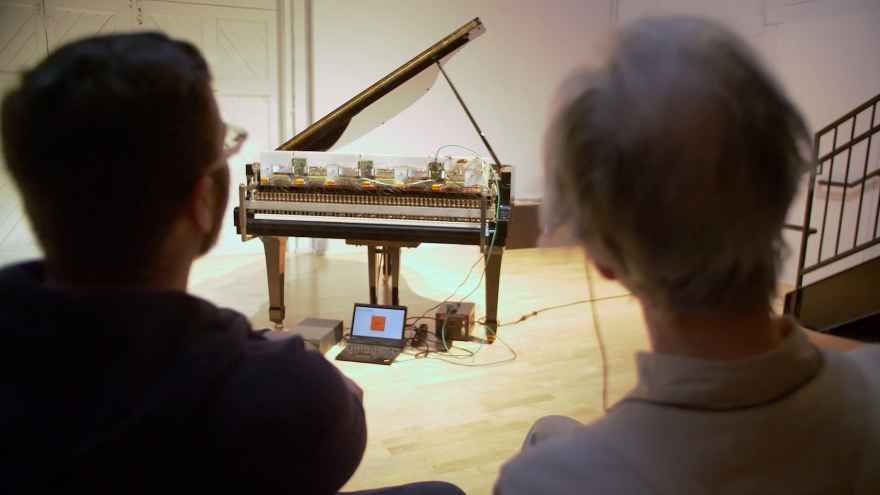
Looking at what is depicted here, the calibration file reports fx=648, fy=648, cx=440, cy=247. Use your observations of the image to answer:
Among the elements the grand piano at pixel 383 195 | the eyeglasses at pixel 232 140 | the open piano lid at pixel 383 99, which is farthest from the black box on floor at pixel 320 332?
the eyeglasses at pixel 232 140

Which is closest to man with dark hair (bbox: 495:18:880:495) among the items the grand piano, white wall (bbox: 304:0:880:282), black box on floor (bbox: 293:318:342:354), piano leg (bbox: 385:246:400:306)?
the grand piano

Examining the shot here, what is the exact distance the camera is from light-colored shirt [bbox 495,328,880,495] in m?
0.60

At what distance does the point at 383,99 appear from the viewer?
3.86 meters

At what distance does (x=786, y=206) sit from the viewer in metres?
0.63

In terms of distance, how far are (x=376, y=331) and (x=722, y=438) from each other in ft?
9.66

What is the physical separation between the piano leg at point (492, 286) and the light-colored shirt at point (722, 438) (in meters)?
2.70

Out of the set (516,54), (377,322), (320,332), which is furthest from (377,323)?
(516,54)

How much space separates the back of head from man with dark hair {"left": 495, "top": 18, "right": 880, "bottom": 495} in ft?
1.32

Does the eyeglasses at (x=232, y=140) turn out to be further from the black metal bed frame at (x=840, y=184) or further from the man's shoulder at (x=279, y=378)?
the black metal bed frame at (x=840, y=184)

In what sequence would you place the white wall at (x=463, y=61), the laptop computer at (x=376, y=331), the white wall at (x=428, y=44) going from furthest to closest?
1. the white wall at (x=463, y=61)
2. the white wall at (x=428, y=44)
3. the laptop computer at (x=376, y=331)

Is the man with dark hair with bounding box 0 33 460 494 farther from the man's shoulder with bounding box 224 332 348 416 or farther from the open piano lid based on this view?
the open piano lid

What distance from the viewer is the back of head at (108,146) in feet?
2.13

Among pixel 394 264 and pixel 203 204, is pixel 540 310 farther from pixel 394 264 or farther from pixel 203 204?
pixel 203 204

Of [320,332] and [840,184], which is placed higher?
[840,184]
